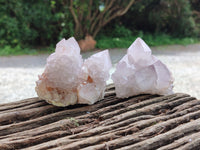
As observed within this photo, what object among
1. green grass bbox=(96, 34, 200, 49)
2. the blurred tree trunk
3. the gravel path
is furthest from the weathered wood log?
the blurred tree trunk

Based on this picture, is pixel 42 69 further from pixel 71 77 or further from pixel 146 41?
pixel 71 77

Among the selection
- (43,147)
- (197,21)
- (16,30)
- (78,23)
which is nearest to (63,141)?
(43,147)

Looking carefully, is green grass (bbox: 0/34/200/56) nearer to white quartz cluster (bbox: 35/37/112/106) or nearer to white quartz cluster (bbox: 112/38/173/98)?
white quartz cluster (bbox: 112/38/173/98)

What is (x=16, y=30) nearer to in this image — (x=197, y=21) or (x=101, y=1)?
(x=101, y=1)

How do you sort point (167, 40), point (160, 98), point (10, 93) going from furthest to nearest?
point (167, 40), point (10, 93), point (160, 98)

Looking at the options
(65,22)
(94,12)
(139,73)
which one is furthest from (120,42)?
(94,12)
